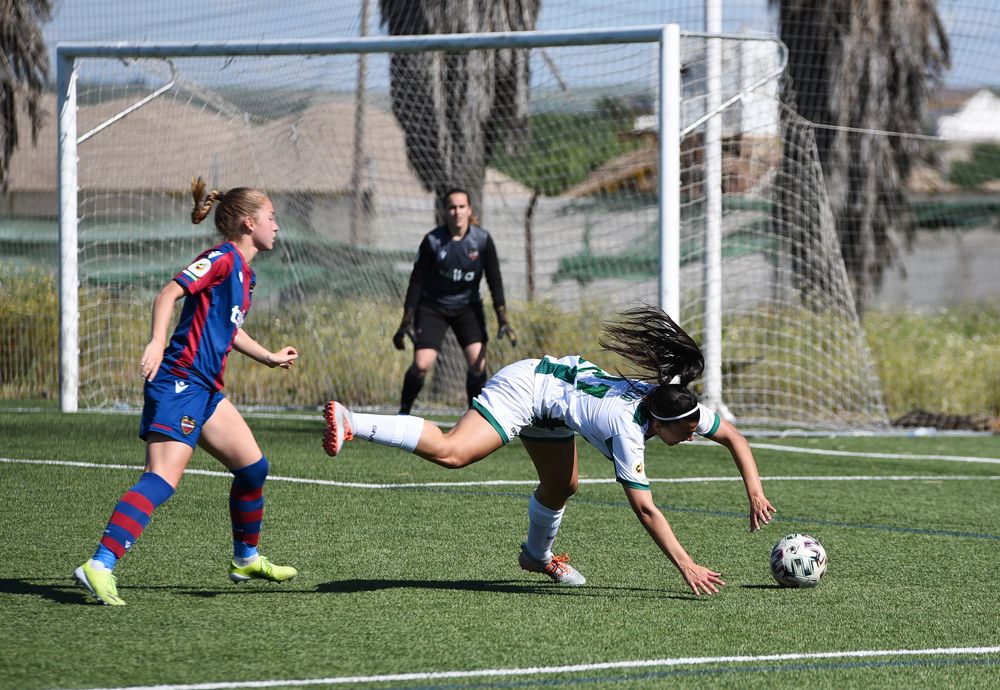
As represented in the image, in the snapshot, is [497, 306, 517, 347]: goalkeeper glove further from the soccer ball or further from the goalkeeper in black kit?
the soccer ball

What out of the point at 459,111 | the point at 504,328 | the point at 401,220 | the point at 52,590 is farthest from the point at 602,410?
the point at 401,220

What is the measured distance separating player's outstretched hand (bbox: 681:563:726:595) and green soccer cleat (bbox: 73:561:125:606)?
85.7 inches

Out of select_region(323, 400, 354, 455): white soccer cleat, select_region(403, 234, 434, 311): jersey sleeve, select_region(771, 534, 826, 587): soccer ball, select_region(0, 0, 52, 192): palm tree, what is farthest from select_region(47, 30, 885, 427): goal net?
select_region(323, 400, 354, 455): white soccer cleat

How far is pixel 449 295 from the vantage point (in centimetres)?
1098

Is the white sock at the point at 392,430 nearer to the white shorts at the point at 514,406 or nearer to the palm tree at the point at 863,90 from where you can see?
the white shorts at the point at 514,406

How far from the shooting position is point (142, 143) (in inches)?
550

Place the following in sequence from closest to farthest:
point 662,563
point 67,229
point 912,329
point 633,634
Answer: point 633,634 < point 662,563 < point 67,229 < point 912,329

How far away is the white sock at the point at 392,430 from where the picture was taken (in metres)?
5.24

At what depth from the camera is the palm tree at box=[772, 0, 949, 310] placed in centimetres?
1902

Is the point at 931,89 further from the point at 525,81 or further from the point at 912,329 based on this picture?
the point at 525,81

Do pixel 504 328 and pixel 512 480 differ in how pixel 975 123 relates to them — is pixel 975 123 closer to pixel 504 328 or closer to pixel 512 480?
pixel 504 328

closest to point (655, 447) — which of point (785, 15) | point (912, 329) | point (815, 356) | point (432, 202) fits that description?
point (815, 356)

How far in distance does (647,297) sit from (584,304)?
99 cm

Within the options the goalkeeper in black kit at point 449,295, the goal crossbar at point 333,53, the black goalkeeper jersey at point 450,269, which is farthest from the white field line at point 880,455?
the black goalkeeper jersey at point 450,269
